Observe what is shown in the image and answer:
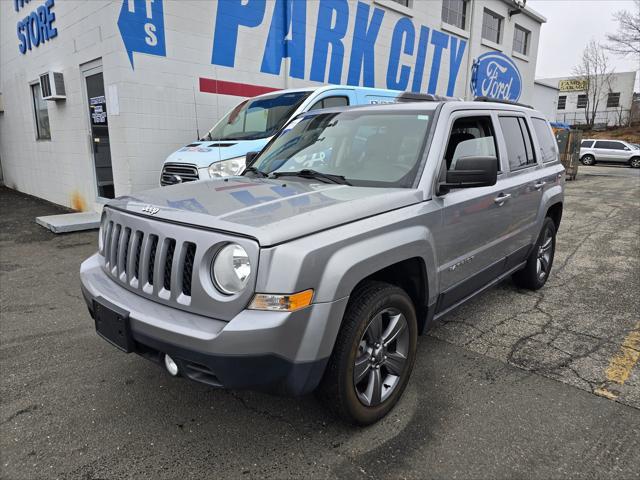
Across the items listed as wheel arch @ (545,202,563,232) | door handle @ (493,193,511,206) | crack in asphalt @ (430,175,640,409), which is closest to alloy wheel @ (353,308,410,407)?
crack in asphalt @ (430,175,640,409)

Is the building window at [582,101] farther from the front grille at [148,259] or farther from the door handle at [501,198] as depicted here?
the front grille at [148,259]

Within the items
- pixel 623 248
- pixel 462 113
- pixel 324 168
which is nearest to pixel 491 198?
pixel 462 113

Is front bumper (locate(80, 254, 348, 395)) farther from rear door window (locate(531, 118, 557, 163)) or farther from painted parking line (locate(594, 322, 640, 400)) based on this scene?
rear door window (locate(531, 118, 557, 163))

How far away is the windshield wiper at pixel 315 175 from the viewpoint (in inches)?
118

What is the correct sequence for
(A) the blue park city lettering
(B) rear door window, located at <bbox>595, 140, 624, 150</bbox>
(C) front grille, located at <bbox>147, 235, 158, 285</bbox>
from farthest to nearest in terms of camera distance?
(B) rear door window, located at <bbox>595, 140, 624, 150</bbox> < (A) the blue park city lettering < (C) front grille, located at <bbox>147, 235, 158, 285</bbox>

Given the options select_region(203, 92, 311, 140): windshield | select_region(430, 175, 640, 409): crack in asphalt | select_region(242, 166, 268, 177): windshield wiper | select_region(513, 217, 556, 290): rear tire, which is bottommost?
select_region(430, 175, 640, 409): crack in asphalt

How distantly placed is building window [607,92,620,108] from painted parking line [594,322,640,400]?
187 feet

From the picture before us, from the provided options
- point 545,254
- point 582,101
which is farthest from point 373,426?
point 582,101

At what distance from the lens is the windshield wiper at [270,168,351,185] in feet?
9.82

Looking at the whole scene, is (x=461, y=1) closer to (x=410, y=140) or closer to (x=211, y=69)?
(x=211, y=69)

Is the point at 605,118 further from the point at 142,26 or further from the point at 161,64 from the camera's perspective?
the point at 142,26

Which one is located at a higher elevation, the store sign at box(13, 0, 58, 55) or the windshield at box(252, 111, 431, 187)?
the store sign at box(13, 0, 58, 55)

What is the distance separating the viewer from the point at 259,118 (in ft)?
23.2

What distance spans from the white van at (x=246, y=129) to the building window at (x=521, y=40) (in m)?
14.3
